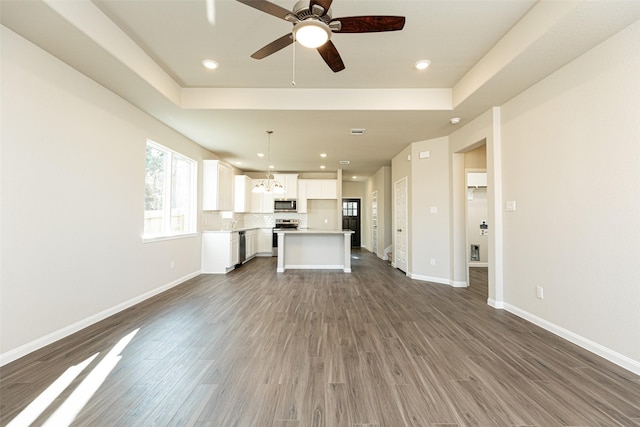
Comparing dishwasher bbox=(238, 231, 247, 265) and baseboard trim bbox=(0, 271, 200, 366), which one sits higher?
dishwasher bbox=(238, 231, 247, 265)

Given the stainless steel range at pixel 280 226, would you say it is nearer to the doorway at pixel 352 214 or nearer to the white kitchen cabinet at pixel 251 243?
the white kitchen cabinet at pixel 251 243

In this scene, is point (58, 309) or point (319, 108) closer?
point (58, 309)

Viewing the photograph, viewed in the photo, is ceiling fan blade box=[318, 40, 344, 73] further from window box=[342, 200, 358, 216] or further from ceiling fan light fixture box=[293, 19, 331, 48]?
window box=[342, 200, 358, 216]

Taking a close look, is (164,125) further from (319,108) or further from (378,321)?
(378,321)

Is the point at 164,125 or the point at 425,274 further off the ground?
the point at 164,125

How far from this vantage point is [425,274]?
5320 mm

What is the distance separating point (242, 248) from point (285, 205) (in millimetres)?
2290

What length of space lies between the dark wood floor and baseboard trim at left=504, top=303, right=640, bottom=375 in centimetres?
8

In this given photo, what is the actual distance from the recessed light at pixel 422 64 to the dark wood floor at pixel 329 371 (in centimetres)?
304

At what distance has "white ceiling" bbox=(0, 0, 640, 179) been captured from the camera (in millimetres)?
2285

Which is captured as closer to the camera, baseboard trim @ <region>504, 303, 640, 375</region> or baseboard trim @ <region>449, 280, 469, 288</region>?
baseboard trim @ <region>504, 303, 640, 375</region>

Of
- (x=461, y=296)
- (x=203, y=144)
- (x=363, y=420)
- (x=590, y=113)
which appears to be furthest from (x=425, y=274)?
(x=203, y=144)

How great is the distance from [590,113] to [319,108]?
2883 millimetres

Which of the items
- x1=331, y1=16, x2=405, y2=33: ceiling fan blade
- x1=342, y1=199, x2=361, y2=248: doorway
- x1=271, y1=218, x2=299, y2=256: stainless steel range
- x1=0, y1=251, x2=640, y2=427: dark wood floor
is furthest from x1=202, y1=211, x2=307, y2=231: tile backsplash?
x1=331, y1=16, x2=405, y2=33: ceiling fan blade
